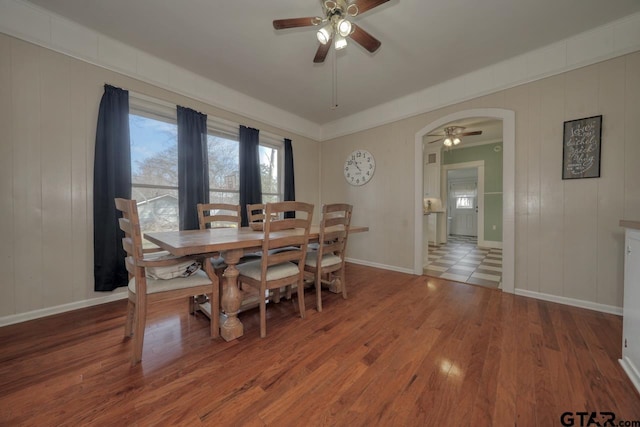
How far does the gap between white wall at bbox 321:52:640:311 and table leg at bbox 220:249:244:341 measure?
119 inches

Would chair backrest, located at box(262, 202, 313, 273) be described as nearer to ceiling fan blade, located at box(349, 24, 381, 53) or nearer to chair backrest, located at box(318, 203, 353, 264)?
chair backrest, located at box(318, 203, 353, 264)

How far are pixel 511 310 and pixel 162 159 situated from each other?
4.12 meters

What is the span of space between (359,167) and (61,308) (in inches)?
161

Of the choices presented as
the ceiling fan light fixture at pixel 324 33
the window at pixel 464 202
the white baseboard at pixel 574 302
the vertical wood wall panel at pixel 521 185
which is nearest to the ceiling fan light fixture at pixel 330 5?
the ceiling fan light fixture at pixel 324 33

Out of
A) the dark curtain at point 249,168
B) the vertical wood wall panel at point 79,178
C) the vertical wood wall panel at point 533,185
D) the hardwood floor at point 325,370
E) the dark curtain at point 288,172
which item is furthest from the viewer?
the dark curtain at point 288,172

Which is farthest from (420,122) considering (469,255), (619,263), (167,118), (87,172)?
(87,172)

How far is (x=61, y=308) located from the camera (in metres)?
2.13

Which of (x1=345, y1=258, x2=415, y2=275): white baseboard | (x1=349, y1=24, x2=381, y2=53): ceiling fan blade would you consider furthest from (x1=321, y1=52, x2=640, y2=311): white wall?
(x1=349, y1=24, x2=381, y2=53): ceiling fan blade

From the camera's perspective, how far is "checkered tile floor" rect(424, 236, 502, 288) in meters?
3.15

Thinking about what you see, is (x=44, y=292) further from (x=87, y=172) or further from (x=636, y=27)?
(x=636, y=27)

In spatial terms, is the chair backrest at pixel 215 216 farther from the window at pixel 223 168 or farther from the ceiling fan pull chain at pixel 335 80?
the ceiling fan pull chain at pixel 335 80

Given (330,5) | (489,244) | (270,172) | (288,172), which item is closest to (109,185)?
(270,172)

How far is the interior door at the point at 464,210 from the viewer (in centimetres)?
758

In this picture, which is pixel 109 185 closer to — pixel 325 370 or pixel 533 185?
pixel 325 370
